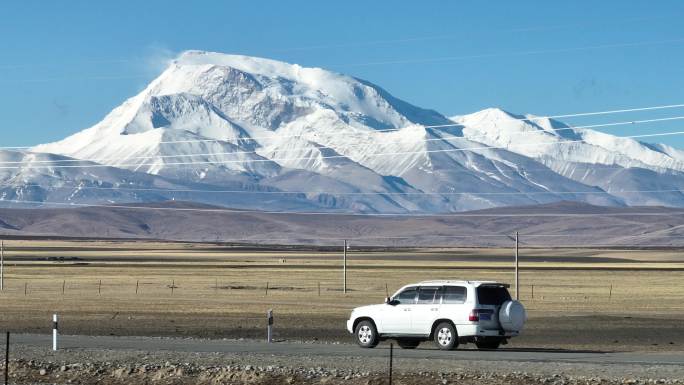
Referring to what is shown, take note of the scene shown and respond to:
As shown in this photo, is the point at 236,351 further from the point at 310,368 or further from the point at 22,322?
the point at 22,322

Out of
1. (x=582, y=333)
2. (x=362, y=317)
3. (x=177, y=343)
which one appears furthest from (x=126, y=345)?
(x=582, y=333)

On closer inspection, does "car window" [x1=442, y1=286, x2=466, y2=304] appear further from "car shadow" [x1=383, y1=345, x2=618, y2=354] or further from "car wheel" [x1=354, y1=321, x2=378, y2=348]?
"car wheel" [x1=354, y1=321, x2=378, y2=348]

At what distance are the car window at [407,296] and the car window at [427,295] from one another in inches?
8.0

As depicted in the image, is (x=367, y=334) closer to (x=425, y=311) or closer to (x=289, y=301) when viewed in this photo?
(x=425, y=311)

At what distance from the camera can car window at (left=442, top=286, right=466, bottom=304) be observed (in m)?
37.8

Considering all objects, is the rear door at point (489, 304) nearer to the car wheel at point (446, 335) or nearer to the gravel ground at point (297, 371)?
the car wheel at point (446, 335)

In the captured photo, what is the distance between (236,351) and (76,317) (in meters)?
19.8

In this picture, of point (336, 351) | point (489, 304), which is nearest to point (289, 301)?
point (336, 351)

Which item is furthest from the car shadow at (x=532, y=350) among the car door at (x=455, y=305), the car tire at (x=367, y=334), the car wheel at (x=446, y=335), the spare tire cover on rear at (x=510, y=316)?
the car door at (x=455, y=305)

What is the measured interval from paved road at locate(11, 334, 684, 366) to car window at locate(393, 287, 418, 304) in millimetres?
1433

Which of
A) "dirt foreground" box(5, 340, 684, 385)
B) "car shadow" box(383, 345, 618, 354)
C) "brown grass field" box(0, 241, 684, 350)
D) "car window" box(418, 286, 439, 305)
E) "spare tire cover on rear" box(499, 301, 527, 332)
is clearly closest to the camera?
"dirt foreground" box(5, 340, 684, 385)

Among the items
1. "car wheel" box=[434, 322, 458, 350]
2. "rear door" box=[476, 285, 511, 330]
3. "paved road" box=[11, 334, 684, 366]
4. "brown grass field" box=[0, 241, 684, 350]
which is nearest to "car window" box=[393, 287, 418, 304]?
"car wheel" box=[434, 322, 458, 350]

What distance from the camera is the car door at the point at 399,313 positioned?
1519 inches

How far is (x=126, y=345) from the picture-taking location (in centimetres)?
3953
